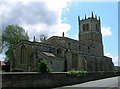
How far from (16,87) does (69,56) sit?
37352mm

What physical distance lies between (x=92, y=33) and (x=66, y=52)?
Answer: 3016 cm

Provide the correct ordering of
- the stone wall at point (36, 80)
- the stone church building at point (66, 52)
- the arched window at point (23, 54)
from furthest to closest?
the arched window at point (23, 54) < the stone church building at point (66, 52) < the stone wall at point (36, 80)

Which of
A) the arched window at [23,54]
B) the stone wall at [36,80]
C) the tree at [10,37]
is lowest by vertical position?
the stone wall at [36,80]

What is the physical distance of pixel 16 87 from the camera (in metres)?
21.5

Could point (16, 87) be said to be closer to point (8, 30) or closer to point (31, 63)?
point (31, 63)

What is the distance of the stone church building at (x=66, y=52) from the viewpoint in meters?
Answer: 52.9

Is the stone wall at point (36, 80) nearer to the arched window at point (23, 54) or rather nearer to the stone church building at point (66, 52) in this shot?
the stone church building at point (66, 52)

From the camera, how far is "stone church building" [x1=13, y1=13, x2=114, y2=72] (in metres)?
52.9

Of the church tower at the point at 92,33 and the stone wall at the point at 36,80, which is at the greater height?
the church tower at the point at 92,33

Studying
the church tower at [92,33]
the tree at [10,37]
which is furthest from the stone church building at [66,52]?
the tree at [10,37]

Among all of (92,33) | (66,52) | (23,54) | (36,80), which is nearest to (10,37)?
(23,54)

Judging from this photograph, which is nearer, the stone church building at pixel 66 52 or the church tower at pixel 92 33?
the stone church building at pixel 66 52

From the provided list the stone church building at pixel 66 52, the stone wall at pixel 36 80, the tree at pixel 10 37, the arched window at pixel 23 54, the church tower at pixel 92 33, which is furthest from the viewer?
the church tower at pixel 92 33

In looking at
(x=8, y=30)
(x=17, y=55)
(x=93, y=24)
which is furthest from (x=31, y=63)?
(x=93, y=24)
